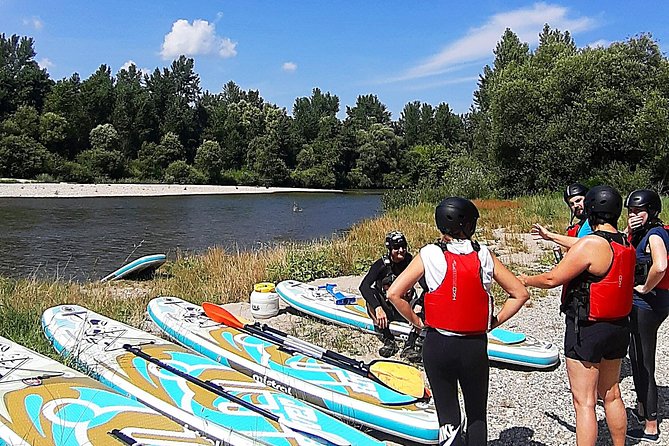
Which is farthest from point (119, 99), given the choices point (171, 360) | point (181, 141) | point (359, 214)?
point (171, 360)

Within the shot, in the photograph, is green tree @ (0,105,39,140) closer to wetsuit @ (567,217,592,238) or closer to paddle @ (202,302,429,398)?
paddle @ (202,302,429,398)

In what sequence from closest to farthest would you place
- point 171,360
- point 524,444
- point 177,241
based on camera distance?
point 524,444 < point 171,360 < point 177,241

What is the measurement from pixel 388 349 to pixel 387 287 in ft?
2.45

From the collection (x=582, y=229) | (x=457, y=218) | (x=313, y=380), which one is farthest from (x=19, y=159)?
(x=457, y=218)

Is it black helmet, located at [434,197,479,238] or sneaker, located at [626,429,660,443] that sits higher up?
black helmet, located at [434,197,479,238]

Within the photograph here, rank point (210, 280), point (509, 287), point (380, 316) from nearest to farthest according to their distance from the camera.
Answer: point (509, 287)
point (380, 316)
point (210, 280)

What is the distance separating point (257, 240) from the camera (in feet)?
67.5

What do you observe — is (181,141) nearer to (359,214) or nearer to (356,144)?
(356,144)

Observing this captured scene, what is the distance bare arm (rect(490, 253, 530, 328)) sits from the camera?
2918 millimetres

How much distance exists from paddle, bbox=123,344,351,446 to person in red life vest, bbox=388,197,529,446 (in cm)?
97

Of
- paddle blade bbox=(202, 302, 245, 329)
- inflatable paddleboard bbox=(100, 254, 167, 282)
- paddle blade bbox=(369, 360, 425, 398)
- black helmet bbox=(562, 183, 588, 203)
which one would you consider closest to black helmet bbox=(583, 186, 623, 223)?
black helmet bbox=(562, 183, 588, 203)

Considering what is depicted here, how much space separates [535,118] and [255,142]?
44.6 meters

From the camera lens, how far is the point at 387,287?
5469 millimetres

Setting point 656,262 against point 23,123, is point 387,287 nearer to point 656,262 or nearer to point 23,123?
point 656,262
